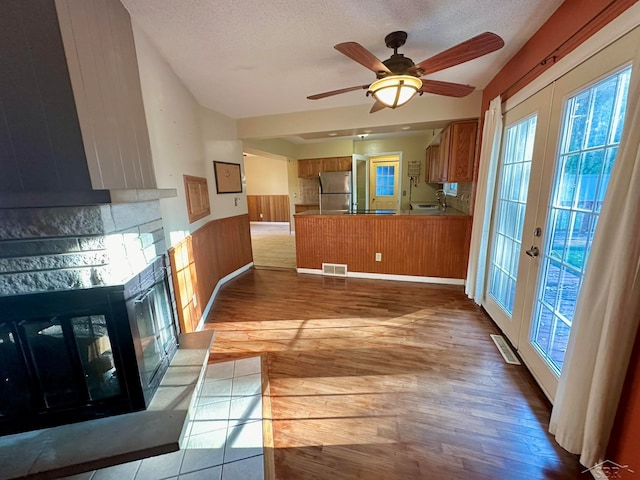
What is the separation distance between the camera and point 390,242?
3.72 m

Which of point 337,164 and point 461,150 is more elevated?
point 337,164

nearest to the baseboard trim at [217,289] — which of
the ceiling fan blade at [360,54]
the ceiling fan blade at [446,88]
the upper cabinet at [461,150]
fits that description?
the ceiling fan blade at [360,54]

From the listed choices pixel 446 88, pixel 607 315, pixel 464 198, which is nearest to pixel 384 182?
pixel 464 198

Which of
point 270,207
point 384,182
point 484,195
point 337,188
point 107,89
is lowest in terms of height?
point 270,207

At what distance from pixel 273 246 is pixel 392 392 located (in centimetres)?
470

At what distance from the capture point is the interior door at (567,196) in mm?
1267

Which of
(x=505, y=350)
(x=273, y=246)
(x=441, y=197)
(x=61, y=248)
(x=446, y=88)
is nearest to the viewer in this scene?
(x=61, y=248)

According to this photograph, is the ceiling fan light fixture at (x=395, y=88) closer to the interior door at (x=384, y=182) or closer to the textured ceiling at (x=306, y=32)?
the textured ceiling at (x=306, y=32)

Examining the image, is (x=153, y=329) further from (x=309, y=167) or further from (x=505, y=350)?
(x=309, y=167)

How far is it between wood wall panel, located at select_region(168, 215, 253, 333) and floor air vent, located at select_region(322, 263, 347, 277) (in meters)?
1.43

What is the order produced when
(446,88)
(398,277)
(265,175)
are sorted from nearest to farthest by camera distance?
(446,88) < (398,277) < (265,175)

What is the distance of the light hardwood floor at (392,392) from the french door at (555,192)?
1.18 feet

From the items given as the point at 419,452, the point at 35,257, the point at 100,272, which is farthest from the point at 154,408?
the point at 419,452

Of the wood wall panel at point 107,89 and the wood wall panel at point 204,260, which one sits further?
the wood wall panel at point 204,260
